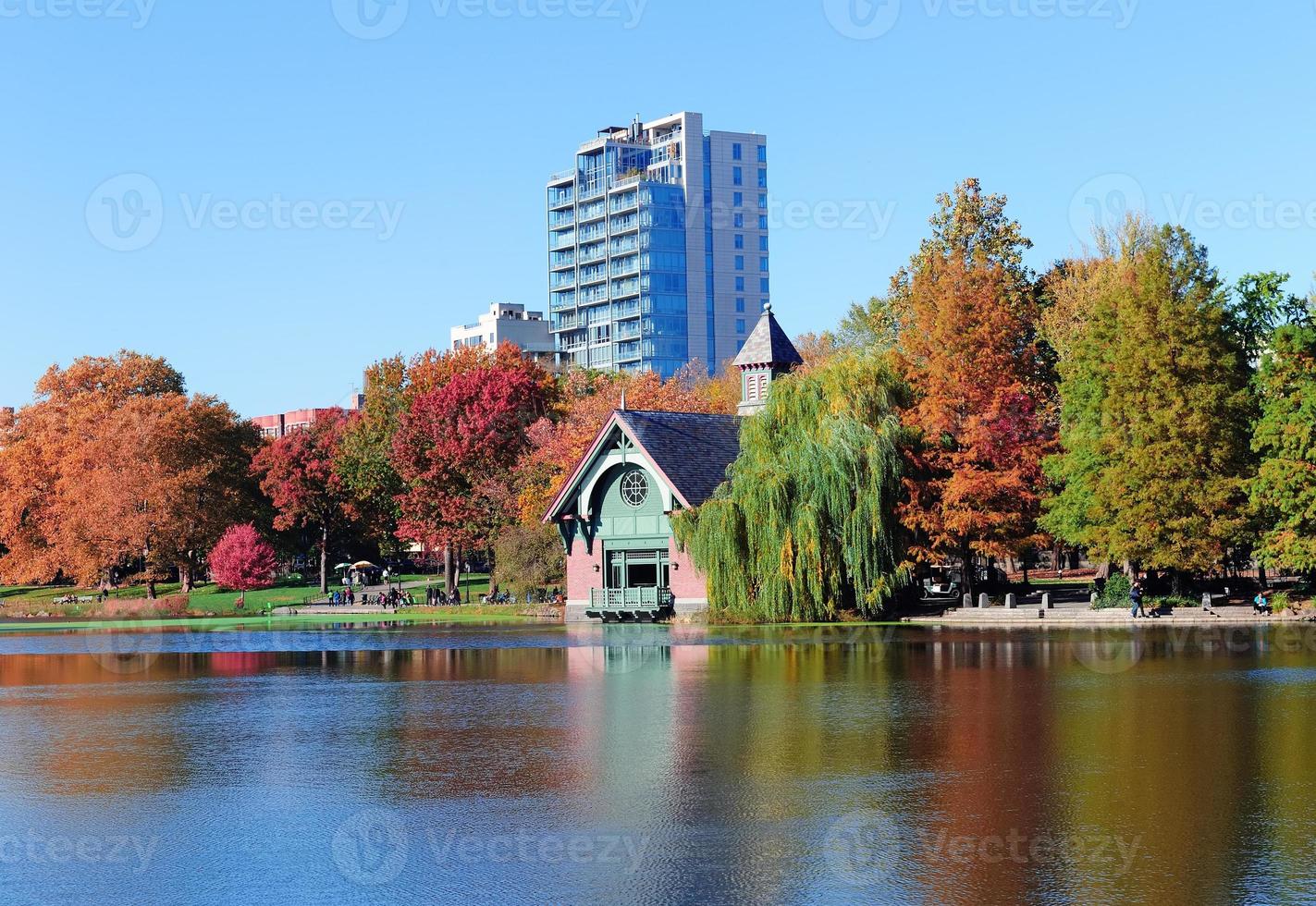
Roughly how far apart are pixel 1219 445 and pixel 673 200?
12425 cm

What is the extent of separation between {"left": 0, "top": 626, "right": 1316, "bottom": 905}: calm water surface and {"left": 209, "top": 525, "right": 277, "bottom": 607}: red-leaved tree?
52266mm

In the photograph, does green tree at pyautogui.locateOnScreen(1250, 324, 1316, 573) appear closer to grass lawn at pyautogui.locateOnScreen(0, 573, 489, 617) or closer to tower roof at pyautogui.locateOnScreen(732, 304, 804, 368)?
tower roof at pyautogui.locateOnScreen(732, 304, 804, 368)

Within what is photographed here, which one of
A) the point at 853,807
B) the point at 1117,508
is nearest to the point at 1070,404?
the point at 1117,508

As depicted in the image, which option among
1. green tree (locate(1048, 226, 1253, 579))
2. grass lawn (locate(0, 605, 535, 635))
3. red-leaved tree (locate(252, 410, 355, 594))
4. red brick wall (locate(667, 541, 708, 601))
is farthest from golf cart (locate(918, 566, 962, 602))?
red-leaved tree (locate(252, 410, 355, 594))

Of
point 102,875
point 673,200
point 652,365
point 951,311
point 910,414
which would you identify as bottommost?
point 102,875

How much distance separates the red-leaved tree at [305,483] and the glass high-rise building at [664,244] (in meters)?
79.6

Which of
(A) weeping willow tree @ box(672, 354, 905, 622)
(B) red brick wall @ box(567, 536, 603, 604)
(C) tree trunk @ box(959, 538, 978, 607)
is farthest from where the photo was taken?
(B) red brick wall @ box(567, 536, 603, 604)

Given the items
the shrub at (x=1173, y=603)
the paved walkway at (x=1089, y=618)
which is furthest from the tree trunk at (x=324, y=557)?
the shrub at (x=1173, y=603)

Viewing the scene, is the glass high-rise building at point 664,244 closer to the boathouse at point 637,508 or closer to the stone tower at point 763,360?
the stone tower at point 763,360

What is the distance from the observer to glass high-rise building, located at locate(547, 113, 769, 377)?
17112 cm

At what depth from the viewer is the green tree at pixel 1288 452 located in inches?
1881

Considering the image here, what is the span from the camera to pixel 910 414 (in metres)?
55.2

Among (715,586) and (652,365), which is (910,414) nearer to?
(715,586)

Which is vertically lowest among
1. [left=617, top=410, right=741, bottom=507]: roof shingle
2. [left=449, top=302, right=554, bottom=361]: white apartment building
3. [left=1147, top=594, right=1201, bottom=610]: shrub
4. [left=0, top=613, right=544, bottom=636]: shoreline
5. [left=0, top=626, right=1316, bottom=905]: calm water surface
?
[left=0, top=613, right=544, bottom=636]: shoreline
